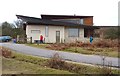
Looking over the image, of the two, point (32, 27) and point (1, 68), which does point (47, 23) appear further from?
point (1, 68)

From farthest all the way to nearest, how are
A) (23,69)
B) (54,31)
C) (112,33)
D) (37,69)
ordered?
(112,33) → (54,31) → (23,69) → (37,69)

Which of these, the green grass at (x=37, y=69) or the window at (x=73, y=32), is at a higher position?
the window at (x=73, y=32)

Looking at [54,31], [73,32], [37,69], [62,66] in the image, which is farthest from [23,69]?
[73,32]

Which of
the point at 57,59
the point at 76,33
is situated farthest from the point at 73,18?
the point at 57,59

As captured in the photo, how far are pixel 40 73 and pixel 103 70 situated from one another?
8.80 ft

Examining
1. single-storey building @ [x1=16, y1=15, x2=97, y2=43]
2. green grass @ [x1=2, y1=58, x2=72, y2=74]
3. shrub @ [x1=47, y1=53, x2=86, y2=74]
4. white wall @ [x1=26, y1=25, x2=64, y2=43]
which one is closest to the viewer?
green grass @ [x1=2, y1=58, x2=72, y2=74]

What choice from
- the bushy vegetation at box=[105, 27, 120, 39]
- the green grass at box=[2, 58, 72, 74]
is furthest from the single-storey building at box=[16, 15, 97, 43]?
the green grass at box=[2, 58, 72, 74]

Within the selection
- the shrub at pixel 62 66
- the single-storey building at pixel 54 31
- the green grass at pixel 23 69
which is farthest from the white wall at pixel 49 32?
the shrub at pixel 62 66

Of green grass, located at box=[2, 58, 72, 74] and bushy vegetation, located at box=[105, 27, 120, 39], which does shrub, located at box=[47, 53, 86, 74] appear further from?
bushy vegetation, located at box=[105, 27, 120, 39]

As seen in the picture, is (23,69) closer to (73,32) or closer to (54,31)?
(54,31)

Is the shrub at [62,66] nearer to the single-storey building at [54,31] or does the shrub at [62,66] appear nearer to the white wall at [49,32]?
the single-storey building at [54,31]

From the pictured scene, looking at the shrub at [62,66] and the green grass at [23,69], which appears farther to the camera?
the shrub at [62,66]

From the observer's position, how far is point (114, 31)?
42469 millimetres

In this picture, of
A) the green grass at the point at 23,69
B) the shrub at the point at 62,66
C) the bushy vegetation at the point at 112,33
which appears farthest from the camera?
the bushy vegetation at the point at 112,33
